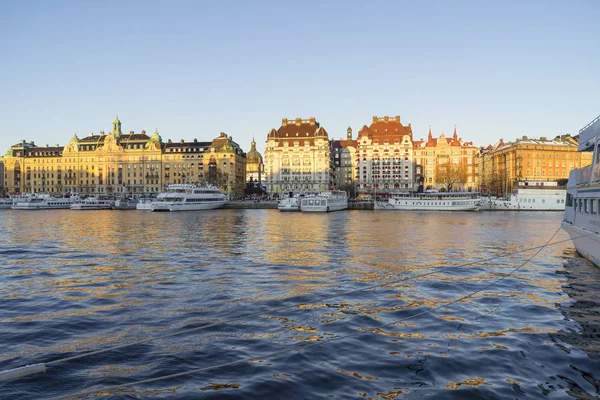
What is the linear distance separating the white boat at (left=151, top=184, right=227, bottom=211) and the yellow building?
47217 mm

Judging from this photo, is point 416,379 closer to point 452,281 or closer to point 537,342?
point 537,342

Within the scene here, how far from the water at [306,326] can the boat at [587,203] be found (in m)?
1.49

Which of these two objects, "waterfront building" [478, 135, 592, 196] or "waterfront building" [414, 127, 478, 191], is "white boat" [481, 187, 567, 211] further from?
"waterfront building" [414, 127, 478, 191]

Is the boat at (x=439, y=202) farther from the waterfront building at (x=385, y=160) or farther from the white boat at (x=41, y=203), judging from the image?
the white boat at (x=41, y=203)

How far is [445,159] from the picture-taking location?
171 metres

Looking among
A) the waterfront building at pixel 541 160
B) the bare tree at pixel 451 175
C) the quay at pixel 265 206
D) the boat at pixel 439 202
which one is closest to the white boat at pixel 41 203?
the quay at pixel 265 206

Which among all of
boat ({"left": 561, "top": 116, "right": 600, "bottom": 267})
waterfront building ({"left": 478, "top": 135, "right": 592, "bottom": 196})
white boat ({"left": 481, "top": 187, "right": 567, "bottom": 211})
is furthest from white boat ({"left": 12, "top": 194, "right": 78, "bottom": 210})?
boat ({"left": 561, "top": 116, "right": 600, "bottom": 267})

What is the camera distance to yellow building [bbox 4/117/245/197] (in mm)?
176125

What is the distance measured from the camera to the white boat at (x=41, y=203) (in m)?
130

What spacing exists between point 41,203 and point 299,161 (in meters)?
Result: 82.5

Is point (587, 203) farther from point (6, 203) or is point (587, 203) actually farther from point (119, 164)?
point (119, 164)

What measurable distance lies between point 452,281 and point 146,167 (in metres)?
169

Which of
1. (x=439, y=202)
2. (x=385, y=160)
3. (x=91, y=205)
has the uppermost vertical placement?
(x=385, y=160)

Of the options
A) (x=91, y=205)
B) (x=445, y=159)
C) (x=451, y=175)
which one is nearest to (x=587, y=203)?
(x=91, y=205)
